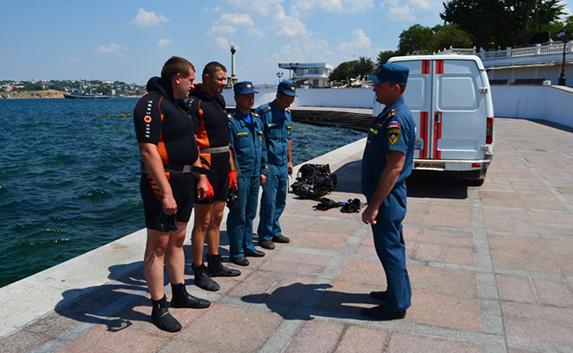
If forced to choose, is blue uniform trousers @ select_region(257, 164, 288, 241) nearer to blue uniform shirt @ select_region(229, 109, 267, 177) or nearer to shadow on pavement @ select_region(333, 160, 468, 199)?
blue uniform shirt @ select_region(229, 109, 267, 177)

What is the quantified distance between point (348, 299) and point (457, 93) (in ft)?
17.3

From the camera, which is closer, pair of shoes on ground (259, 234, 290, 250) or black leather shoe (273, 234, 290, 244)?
pair of shoes on ground (259, 234, 290, 250)

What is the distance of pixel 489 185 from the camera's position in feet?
31.1

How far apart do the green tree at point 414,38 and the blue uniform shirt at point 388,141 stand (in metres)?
97.0

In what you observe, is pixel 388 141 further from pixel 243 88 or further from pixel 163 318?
pixel 163 318

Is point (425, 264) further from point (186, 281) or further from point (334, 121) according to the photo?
point (334, 121)

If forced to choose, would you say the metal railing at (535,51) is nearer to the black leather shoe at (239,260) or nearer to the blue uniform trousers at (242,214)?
the blue uniform trousers at (242,214)

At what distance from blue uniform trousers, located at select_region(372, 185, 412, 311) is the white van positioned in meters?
4.97

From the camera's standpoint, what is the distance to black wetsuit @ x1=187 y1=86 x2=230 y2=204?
4152 millimetres

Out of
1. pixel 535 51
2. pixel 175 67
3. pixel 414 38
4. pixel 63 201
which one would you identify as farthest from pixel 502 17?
pixel 175 67

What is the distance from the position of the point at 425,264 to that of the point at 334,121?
31.2 meters

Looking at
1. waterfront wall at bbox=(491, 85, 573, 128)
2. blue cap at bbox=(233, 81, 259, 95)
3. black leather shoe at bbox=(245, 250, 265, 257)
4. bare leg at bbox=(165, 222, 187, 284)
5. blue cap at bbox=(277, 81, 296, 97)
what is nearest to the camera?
bare leg at bbox=(165, 222, 187, 284)

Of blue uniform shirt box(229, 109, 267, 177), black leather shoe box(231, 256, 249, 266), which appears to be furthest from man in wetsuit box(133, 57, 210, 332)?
black leather shoe box(231, 256, 249, 266)

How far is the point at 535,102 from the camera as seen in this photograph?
26.6 metres
